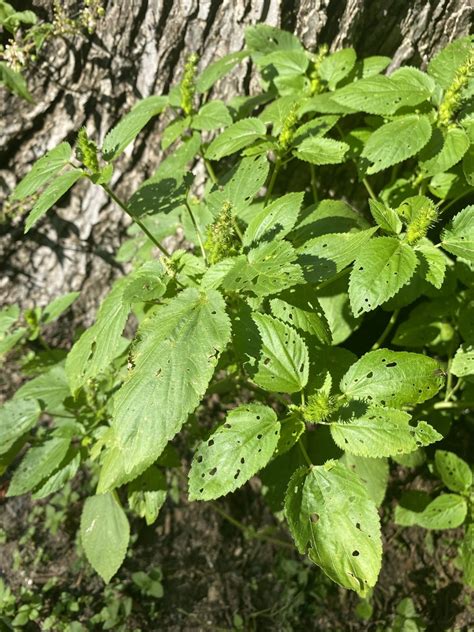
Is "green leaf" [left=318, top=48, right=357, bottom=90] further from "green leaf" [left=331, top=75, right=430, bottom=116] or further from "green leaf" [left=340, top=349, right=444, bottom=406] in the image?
"green leaf" [left=340, top=349, right=444, bottom=406]

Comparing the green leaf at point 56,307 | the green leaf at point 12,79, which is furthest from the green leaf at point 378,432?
the green leaf at point 12,79

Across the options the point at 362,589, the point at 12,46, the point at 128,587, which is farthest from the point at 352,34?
the point at 128,587

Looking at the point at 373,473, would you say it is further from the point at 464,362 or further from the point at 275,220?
the point at 275,220

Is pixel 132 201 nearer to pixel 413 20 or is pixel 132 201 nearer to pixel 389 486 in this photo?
pixel 413 20

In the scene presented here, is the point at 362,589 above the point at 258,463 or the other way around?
the other way around

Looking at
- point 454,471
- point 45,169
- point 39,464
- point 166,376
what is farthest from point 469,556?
point 45,169

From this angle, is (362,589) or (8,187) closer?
(362,589)

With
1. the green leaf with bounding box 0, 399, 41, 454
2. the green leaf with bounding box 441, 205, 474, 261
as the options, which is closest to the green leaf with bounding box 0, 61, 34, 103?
the green leaf with bounding box 0, 399, 41, 454
